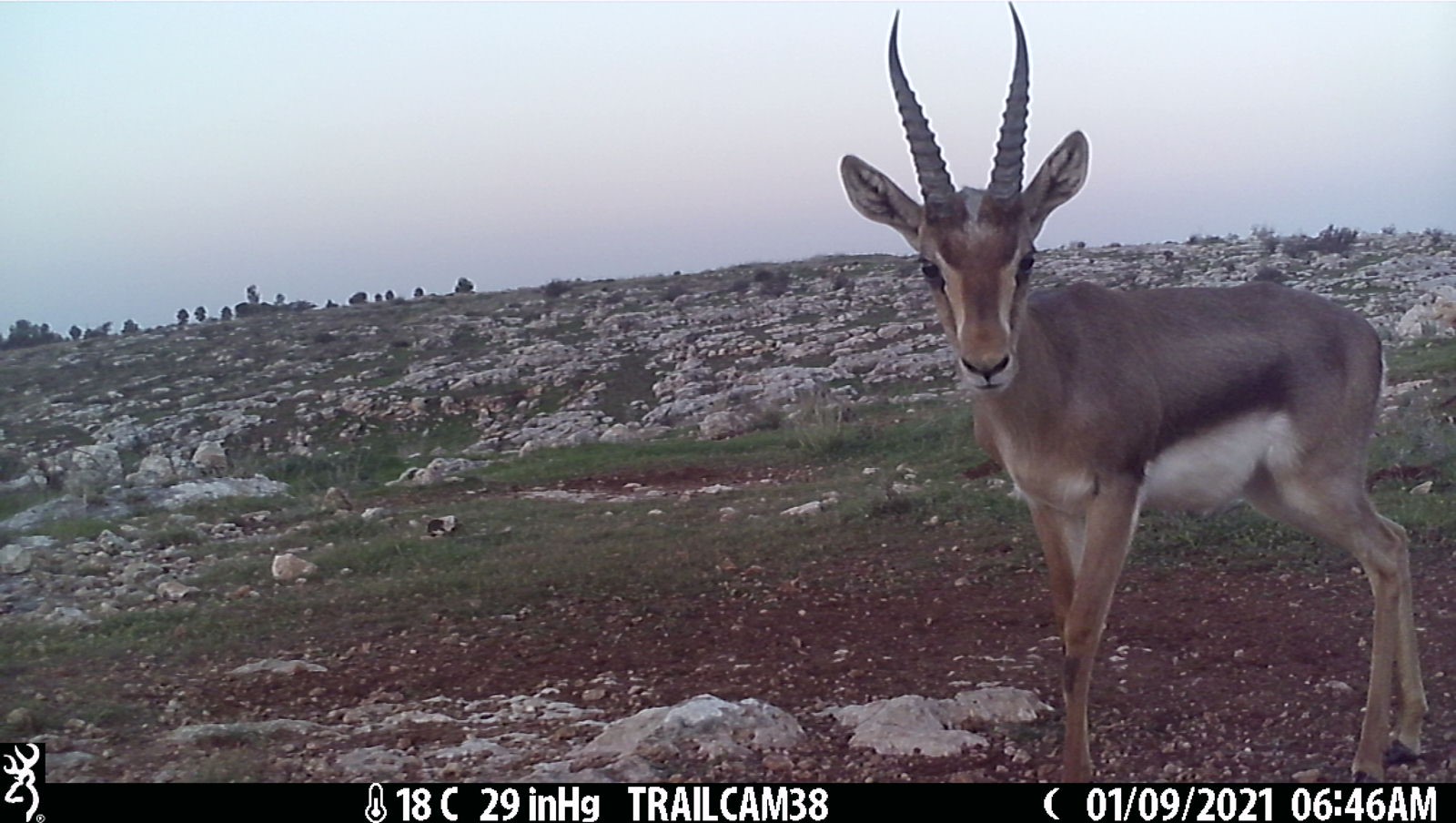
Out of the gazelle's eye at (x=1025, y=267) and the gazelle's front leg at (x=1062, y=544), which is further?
the gazelle's front leg at (x=1062, y=544)

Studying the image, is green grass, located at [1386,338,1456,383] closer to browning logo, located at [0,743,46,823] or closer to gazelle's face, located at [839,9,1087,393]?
gazelle's face, located at [839,9,1087,393]

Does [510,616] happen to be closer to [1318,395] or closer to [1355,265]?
[1318,395]

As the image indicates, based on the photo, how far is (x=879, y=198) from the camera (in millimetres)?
5676

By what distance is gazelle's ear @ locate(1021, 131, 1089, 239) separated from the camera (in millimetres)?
5605

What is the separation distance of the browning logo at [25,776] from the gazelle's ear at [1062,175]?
16.0 ft

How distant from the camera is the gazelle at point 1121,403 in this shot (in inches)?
203

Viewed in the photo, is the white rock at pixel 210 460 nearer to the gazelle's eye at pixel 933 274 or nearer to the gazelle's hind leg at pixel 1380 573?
the gazelle's eye at pixel 933 274

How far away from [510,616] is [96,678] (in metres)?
2.43

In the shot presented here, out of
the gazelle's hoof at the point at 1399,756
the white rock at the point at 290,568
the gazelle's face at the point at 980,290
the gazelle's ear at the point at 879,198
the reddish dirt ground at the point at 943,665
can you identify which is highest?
the gazelle's ear at the point at 879,198

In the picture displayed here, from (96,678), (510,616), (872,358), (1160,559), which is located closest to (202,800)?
(96,678)

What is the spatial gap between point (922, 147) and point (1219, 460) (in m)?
1.97

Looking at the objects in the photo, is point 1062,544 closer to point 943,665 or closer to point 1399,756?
point 943,665

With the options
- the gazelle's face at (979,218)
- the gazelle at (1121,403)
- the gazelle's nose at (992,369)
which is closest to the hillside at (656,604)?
the gazelle at (1121,403)

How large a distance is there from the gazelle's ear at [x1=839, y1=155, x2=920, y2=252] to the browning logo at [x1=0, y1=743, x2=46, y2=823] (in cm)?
428
